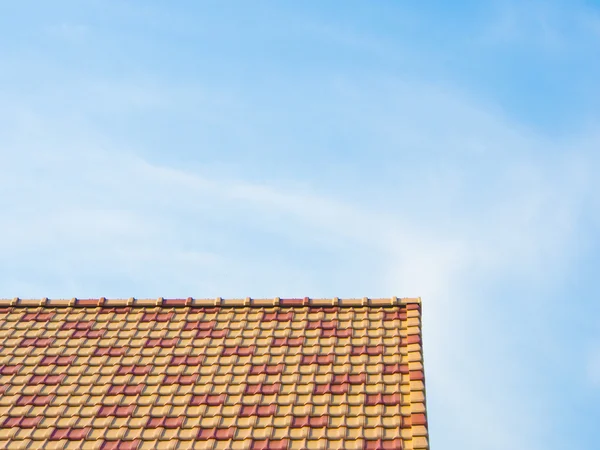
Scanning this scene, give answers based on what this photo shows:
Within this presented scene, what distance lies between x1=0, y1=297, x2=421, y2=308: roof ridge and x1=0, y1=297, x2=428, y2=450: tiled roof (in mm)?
26

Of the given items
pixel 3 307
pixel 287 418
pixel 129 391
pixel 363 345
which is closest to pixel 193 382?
pixel 129 391

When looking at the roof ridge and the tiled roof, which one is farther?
the roof ridge

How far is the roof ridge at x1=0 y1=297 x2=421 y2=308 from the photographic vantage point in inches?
659

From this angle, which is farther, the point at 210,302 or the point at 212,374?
the point at 210,302

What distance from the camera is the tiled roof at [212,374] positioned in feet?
42.4

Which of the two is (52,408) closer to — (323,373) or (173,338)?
(173,338)

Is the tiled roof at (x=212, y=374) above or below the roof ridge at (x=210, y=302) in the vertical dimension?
below

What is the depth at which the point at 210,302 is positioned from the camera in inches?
684

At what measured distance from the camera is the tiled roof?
12938mm

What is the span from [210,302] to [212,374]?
292 cm

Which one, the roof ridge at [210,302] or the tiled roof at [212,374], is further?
the roof ridge at [210,302]

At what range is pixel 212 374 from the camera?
14.7 meters

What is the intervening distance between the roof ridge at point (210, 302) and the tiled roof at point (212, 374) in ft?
0.09

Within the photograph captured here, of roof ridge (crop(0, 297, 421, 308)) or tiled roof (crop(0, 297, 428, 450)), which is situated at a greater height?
roof ridge (crop(0, 297, 421, 308))
